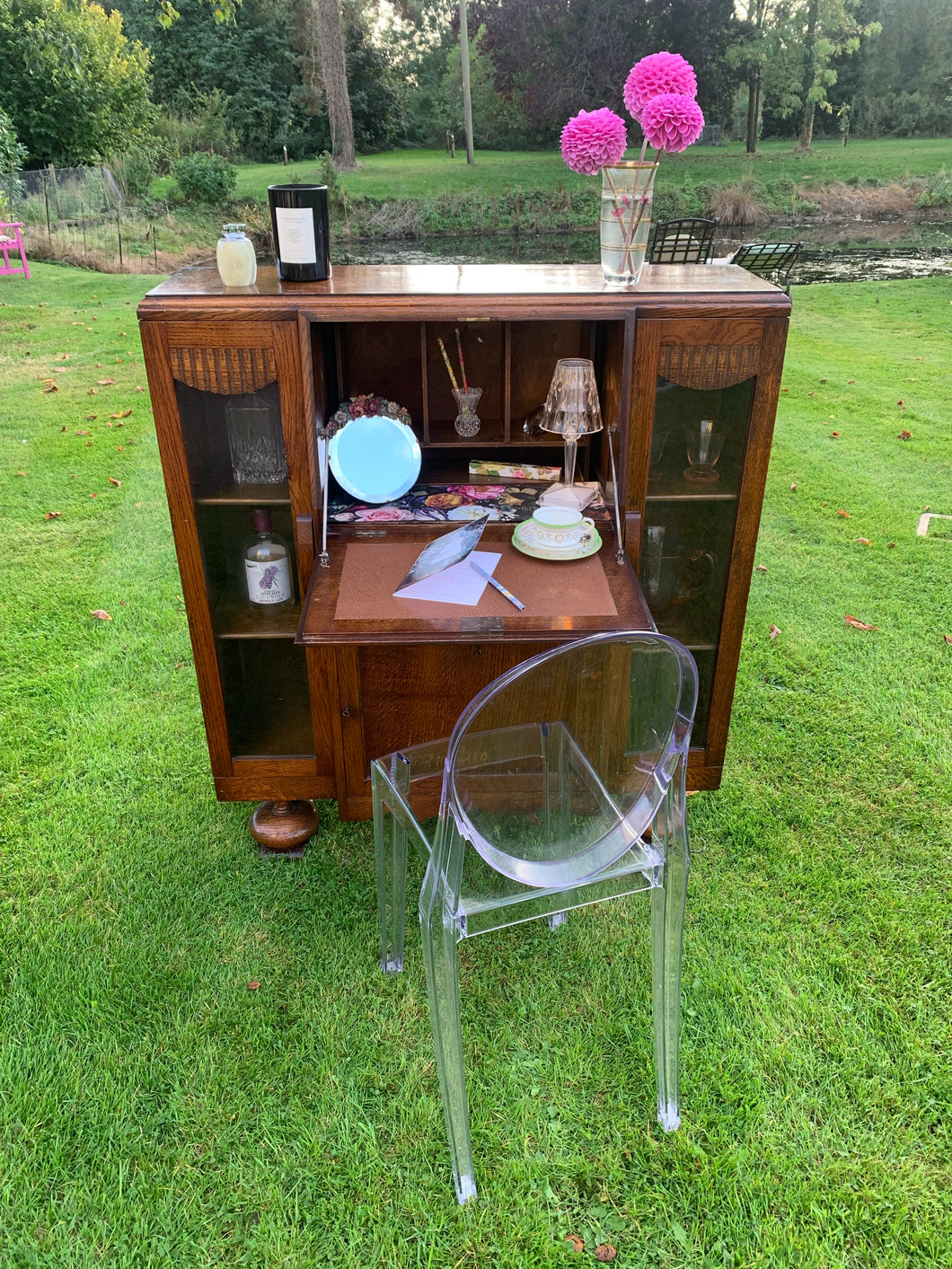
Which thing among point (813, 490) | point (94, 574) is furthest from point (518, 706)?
point (813, 490)

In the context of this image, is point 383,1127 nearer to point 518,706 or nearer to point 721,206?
point 518,706

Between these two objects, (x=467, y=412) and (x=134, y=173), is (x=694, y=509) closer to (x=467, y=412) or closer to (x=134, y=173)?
(x=467, y=412)

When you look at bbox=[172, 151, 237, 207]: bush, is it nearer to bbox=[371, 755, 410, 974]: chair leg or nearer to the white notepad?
Result: the white notepad

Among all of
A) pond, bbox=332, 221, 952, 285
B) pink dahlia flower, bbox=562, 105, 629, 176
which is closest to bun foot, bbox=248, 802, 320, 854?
pink dahlia flower, bbox=562, 105, 629, 176

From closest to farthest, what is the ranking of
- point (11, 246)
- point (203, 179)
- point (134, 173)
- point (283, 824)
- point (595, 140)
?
point (595, 140) → point (283, 824) → point (11, 246) → point (134, 173) → point (203, 179)

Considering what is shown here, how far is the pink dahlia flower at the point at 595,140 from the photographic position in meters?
1.92

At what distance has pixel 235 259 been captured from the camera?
1945 mm

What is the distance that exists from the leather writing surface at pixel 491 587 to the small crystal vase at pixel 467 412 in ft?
1.53

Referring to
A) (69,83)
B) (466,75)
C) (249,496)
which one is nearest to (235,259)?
(249,496)

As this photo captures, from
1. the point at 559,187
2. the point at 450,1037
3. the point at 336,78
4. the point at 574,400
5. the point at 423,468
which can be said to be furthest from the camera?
the point at 559,187

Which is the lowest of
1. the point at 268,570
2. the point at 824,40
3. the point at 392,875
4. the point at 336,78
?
the point at 392,875

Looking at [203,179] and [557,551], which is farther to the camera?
[203,179]

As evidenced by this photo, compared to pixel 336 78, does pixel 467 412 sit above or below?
below

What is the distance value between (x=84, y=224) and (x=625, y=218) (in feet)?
40.2
